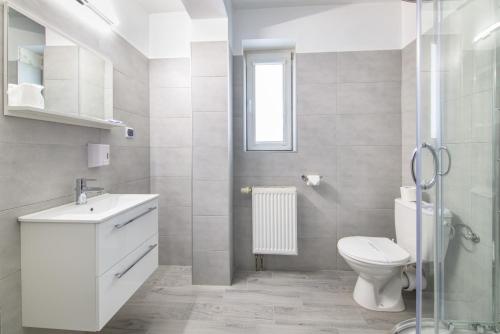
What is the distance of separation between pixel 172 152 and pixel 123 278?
1.39m

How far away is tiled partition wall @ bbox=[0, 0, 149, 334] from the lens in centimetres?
120

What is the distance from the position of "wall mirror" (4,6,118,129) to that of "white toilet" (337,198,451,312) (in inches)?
76.7

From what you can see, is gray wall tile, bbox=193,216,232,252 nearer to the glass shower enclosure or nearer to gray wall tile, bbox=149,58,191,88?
gray wall tile, bbox=149,58,191,88

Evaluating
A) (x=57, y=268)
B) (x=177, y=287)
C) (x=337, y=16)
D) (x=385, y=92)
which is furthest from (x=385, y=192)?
(x=57, y=268)

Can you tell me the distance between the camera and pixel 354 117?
2.39 m

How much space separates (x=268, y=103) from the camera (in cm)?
260

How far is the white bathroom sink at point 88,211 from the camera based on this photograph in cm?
122

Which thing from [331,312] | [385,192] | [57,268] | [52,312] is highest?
[385,192]

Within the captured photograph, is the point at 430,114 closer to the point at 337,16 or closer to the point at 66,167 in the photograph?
the point at 337,16

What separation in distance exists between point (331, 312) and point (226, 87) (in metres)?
1.89

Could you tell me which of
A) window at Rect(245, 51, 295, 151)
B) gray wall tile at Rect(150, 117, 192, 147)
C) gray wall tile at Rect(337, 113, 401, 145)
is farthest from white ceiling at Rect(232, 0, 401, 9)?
gray wall tile at Rect(150, 117, 192, 147)

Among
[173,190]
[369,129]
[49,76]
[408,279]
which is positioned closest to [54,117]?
[49,76]

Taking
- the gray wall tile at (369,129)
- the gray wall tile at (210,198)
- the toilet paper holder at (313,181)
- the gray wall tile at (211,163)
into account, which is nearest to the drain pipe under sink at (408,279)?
the toilet paper holder at (313,181)

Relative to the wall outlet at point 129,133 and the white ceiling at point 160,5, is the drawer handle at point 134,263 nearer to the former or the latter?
the wall outlet at point 129,133
